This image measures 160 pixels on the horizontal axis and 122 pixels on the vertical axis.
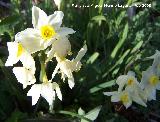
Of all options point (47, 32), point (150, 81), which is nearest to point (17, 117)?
point (47, 32)

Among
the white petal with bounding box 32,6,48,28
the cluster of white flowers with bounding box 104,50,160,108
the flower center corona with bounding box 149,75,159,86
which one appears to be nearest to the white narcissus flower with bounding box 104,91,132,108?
the cluster of white flowers with bounding box 104,50,160,108

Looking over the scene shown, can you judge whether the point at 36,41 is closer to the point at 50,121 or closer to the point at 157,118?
the point at 50,121

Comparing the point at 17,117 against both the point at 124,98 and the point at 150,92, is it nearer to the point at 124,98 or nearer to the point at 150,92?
the point at 124,98

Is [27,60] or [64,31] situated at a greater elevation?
[64,31]

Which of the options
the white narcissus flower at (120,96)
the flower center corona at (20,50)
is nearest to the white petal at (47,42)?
the flower center corona at (20,50)

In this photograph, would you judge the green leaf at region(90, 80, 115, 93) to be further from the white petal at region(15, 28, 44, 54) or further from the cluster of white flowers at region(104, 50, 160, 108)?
the white petal at region(15, 28, 44, 54)

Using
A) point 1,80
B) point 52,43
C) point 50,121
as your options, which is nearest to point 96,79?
point 50,121
